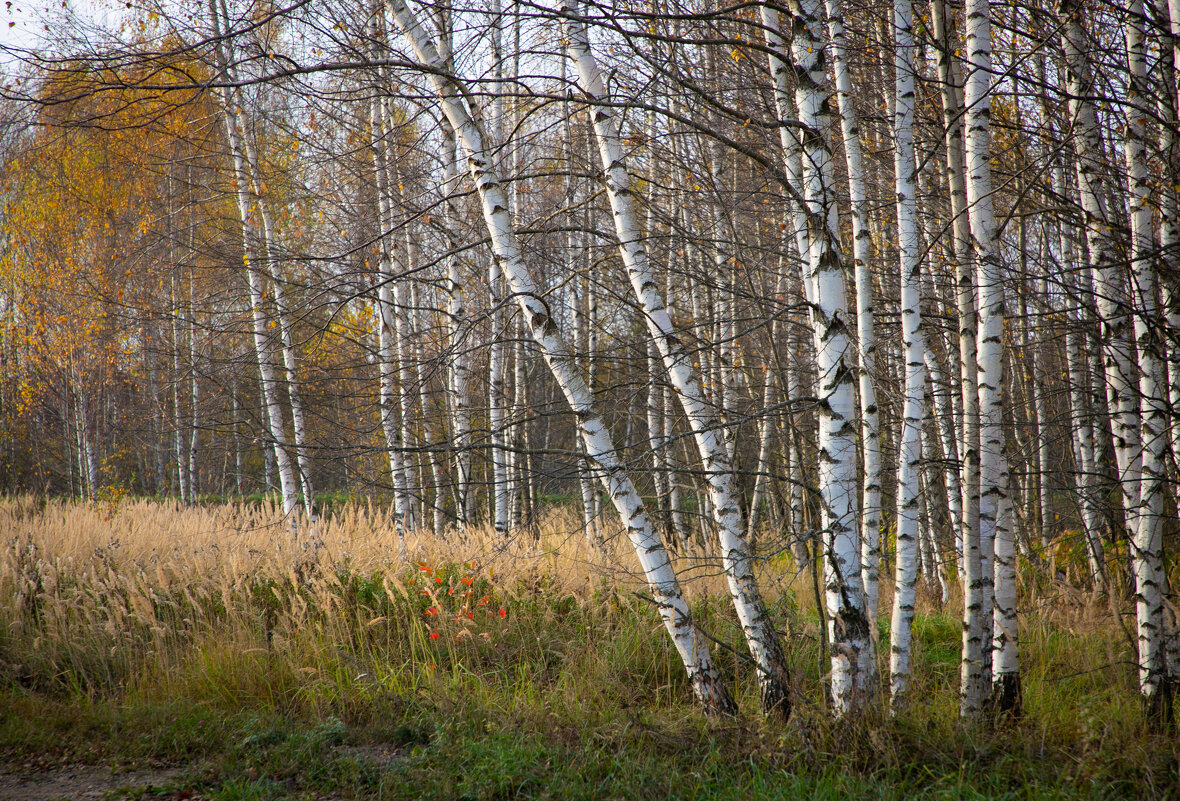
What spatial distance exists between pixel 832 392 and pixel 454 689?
127 inches

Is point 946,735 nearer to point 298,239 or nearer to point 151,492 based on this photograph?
point 298,239

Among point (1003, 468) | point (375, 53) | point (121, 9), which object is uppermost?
point (121, 9)

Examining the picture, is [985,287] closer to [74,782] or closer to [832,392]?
[832,392]

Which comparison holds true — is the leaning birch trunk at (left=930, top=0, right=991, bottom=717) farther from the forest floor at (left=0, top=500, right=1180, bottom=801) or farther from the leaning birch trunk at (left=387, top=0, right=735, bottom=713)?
the leaning birch trunk at (left=387, top=0, right=735, bottom=713)

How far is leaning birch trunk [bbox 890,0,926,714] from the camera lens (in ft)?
12.8

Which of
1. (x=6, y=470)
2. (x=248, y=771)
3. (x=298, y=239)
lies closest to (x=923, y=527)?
(x=248, y=771)

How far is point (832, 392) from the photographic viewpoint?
3.34 m

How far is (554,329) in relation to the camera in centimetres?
394

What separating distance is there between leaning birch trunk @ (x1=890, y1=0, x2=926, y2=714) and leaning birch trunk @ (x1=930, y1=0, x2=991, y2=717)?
0.24 meters

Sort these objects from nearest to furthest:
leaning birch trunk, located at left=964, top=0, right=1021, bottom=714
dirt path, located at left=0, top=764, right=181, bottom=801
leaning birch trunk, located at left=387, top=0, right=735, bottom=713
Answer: dirt path, located at left=0, top=764, right=181, bottom=801, leaning birch trunk, located at left=964, top=0, right=1021, bottom=714, leaning birch trunk, located at left=387, top=0, right=735, bottom=713

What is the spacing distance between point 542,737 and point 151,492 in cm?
2206

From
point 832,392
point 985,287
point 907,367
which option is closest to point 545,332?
point 832,392

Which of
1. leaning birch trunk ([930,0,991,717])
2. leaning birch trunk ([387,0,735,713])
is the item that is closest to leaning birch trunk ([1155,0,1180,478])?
leaning birch trunk ([930,0,991,717])

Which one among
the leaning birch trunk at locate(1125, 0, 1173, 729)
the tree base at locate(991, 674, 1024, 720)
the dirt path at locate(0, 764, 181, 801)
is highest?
the leaning birch trunk at locate(1125, 0, 1173, 729)
